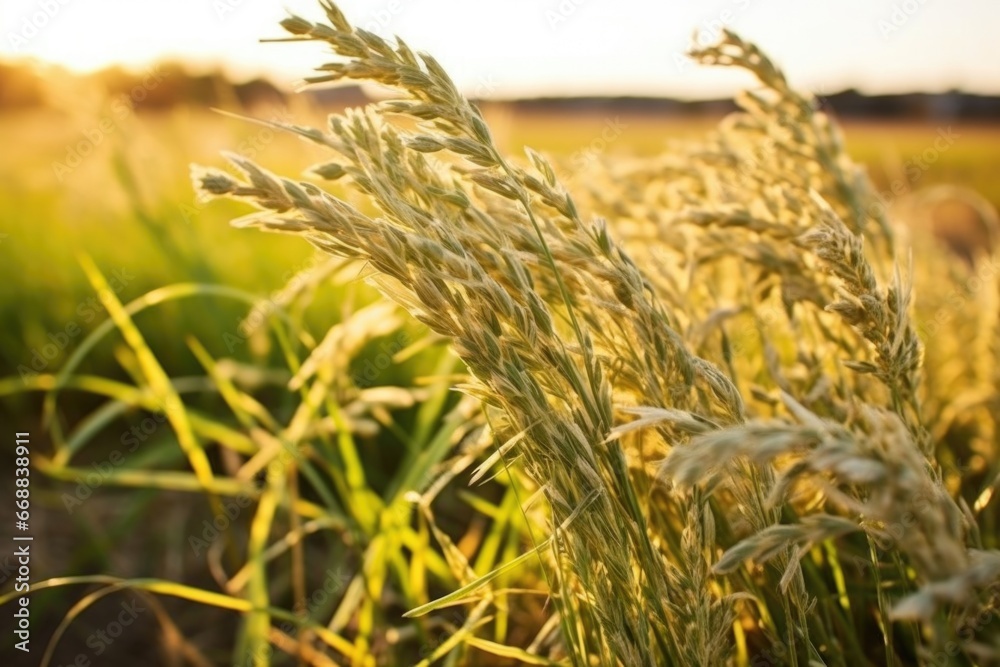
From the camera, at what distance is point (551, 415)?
3.06 feet

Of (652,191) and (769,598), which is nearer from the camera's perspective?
(769,598)

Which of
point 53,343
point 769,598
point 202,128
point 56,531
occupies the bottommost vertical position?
point 56,531

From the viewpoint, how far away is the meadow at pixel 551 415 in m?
0.93

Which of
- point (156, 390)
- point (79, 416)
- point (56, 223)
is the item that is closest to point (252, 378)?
point (156, 390)

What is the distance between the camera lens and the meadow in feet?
3.04

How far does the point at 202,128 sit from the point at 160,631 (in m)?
3.28

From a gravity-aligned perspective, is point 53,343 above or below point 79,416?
Result: above

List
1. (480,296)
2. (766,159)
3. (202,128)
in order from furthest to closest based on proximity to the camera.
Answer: (202,128) < (766,159) < (480,296)

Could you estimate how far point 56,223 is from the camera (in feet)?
15.4

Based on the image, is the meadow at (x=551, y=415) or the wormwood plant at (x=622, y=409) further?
the meadow at (x=551, y=415)

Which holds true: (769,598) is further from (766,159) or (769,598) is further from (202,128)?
(202,128)

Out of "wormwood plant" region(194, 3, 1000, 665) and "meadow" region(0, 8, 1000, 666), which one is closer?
"wormwood plant" region(194, 3, 1000, 665)

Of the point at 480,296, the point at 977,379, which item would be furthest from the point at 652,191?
the point at 480,296

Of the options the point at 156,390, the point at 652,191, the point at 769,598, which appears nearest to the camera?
the point at 769,598
